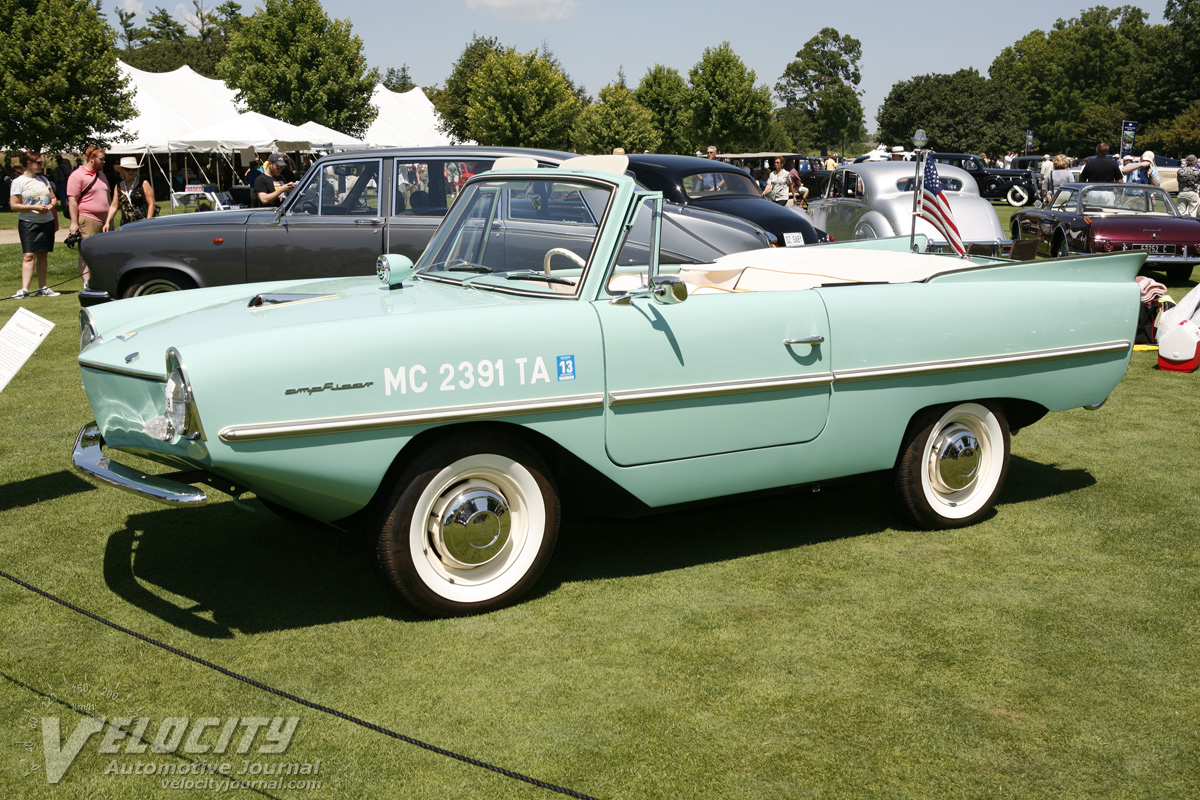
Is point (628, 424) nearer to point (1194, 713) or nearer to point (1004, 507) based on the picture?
point (1194, 713)

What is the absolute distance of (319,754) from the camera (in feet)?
9.31

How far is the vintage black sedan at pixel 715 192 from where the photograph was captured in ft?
35.6

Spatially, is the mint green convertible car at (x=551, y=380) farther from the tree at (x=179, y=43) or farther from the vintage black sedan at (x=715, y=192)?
the tree at (x=179, y=43)

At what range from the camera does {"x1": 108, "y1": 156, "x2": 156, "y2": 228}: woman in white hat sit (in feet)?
43.9

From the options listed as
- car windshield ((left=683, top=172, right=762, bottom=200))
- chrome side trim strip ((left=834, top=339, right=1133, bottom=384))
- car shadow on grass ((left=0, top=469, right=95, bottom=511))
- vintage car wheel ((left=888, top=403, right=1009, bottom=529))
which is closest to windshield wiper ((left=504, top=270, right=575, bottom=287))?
chrome side trim strip ((left=834, top=339, right=1133, bottom=384))

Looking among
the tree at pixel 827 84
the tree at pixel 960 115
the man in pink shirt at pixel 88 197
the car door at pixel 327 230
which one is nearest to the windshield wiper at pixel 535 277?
the car door at pixel 327 230

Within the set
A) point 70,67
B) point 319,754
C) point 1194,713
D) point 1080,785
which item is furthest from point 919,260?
point 70,67

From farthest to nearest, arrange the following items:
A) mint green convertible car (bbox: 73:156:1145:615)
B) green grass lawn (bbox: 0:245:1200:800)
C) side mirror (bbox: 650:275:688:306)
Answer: side mirror (bbox: 650:275:688:306)
mint green convertible car (bbox: 73:156:1145:615)
green grass lawn (bbox: 0:245:1200:800)

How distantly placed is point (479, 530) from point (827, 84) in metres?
147

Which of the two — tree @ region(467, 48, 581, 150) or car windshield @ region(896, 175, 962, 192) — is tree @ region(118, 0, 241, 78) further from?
car windshield @ region(896, 175, 962, 192)

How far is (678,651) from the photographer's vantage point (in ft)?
11.4

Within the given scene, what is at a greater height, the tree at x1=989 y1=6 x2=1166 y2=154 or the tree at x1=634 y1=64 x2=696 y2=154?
the tree at x1=989 y1=6 x2=1166 y2=154

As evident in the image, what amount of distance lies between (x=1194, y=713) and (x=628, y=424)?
2.07 meters

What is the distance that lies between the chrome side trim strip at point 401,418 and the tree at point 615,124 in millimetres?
49941
